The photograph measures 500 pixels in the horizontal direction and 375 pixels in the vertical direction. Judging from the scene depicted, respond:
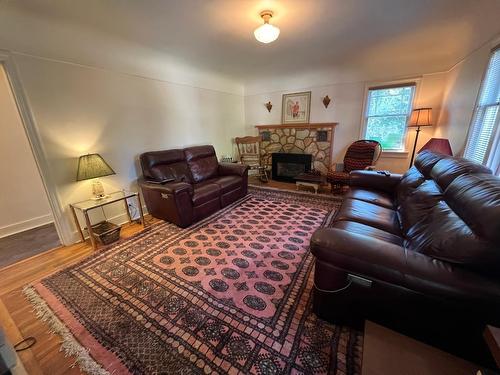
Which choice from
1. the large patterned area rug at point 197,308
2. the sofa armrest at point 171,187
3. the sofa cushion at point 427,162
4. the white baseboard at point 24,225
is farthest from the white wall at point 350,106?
the white baseboard at point 24,225

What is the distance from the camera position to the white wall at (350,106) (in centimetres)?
337

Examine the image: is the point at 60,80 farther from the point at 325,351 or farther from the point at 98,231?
the point at 325,351

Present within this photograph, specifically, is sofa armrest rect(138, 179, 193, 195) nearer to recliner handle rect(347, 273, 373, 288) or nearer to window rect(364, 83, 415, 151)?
recliner handle rect(347, 273, 373, 288)

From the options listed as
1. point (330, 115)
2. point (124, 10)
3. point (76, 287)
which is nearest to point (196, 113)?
point (124, 10)

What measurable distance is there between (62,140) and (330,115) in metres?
4.41

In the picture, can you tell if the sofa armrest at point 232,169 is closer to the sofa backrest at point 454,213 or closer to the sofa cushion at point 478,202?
the sofa backrest at point 454,213

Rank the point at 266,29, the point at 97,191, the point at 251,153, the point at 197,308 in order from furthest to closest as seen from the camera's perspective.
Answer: the point at 251,153
the point at 97,191
the point at 266,29
the point at 197,308

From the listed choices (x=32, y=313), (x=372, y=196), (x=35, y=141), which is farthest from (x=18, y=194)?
(x=372, y=196)

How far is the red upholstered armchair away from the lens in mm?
3619

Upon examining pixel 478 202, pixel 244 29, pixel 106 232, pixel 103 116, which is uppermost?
pixel 244 29

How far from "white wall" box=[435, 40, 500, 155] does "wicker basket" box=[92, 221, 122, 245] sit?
4416 millimetres

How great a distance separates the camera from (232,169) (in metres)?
3.59

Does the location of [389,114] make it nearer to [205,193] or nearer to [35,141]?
[205,193]

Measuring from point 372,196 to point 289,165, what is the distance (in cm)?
258
